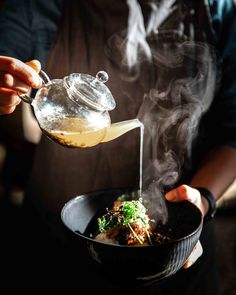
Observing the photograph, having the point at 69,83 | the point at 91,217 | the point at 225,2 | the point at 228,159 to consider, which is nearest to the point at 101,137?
the point at 69,83

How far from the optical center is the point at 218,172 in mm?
1663

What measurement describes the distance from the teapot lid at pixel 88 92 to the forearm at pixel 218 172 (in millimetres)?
684

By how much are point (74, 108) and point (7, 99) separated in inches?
8.2

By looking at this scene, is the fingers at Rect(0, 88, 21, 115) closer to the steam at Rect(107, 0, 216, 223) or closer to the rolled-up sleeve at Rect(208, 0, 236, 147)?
the steam at Rect(107, 0, 216, 223)

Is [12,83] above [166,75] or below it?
above

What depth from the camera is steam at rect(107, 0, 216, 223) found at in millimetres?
1696

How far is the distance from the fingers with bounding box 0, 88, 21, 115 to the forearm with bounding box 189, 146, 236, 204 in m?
0.83

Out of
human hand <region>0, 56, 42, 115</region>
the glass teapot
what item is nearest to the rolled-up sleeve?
the glass teapot

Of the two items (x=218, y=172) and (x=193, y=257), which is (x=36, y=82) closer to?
(x=193, y=257)

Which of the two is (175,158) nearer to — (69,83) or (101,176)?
(101,176)

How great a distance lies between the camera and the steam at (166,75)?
170cm

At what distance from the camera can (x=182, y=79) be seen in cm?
170

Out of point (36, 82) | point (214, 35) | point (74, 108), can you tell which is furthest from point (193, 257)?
point (214, 35)

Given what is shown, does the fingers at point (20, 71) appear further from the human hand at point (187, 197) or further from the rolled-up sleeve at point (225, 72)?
the rolled-up sleeve at point (225, 72)
